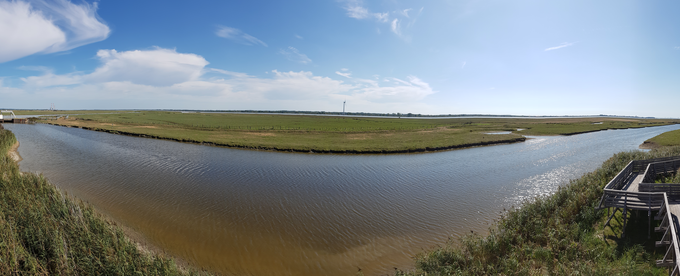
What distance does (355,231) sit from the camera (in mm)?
14234

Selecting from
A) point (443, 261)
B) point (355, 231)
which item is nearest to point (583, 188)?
point (443, 261)

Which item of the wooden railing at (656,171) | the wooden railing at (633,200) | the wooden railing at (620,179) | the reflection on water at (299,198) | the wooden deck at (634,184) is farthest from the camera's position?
the wooden deck at (634,184)

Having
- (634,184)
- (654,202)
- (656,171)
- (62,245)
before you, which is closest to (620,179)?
(634,184)

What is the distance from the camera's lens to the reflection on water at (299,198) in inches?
484

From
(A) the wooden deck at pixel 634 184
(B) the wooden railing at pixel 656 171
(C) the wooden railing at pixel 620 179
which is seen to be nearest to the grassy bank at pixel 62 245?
(C) the wooden railing at pixel 620 179

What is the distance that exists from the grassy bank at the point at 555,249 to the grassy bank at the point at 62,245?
9.65 metres

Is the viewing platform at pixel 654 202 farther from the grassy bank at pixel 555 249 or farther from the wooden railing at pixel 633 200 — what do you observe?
the grassy bank at pixel 555 249

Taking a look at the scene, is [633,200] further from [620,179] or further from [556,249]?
[556,249]

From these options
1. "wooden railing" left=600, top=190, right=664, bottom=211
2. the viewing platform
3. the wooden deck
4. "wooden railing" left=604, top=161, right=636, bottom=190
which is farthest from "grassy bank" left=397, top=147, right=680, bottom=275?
the wooden deck

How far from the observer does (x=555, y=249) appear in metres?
10.7

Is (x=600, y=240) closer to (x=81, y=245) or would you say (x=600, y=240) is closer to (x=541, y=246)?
(x=541, y=246)

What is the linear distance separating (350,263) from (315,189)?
9979 mm

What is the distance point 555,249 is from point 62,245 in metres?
18.5

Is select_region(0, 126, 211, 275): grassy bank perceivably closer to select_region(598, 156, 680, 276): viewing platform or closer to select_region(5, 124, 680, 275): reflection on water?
select_region(5, 124, 680, 275): reflection on water
